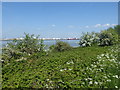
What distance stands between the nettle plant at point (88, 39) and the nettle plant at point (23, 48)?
286 centimetres

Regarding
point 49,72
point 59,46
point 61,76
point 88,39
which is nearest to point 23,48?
point 59,46

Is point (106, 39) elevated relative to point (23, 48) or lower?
elevated

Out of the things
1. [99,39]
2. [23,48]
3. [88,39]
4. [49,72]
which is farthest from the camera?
[99,39]

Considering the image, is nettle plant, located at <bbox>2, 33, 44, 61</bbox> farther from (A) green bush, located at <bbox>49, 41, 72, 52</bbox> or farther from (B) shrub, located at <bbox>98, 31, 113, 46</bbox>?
(B) shrub, located at <bbox>98, 31, 113, 46</bbox>

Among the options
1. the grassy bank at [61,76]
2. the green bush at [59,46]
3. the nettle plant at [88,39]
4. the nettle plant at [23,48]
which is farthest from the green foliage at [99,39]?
the grassy bank at [61,76]

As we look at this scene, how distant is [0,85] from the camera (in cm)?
297

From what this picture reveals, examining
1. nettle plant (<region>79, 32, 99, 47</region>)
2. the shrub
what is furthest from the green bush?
the shrub

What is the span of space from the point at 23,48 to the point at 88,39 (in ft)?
12.0

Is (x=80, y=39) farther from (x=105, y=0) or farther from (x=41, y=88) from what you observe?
(x=41, y=88)

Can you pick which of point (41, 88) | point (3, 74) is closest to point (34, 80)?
point (41, 88)

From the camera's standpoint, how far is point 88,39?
314 inches

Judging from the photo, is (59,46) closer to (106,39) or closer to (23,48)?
(23,48)

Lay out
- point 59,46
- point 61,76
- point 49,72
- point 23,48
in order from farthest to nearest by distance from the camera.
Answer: point 59,46 < point 23,48 < point 49,72 < point 61,76

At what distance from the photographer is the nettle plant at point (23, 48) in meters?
4.83
